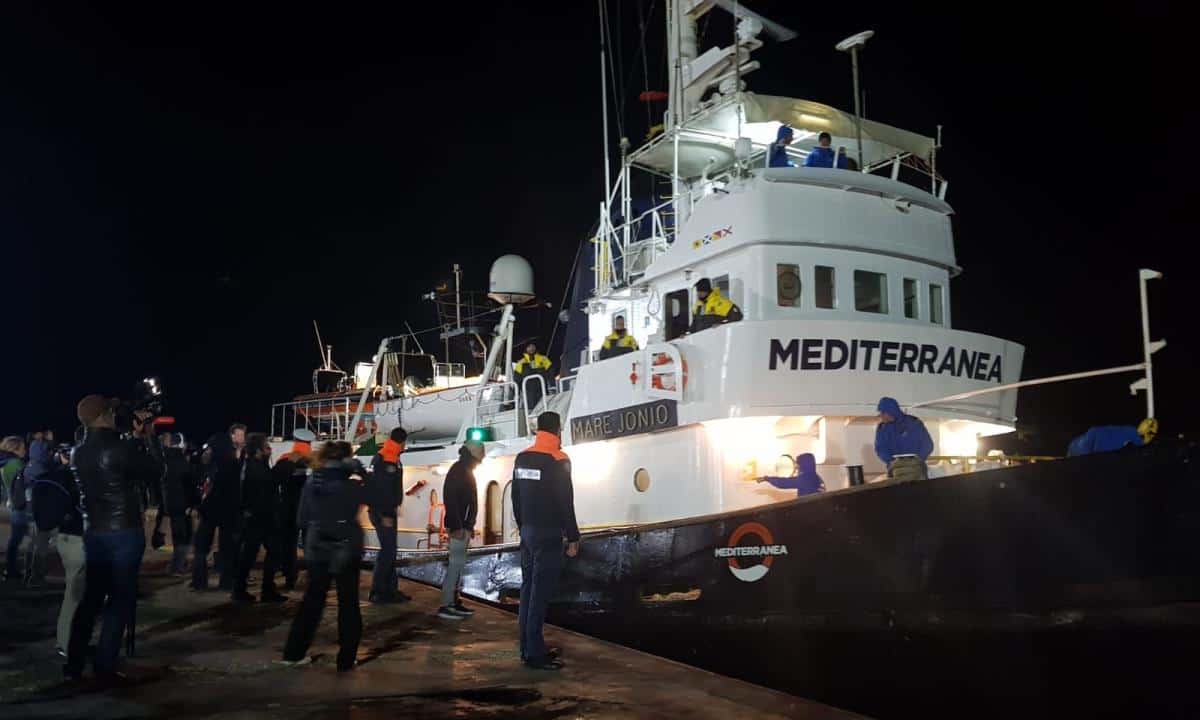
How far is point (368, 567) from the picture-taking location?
46.3ft

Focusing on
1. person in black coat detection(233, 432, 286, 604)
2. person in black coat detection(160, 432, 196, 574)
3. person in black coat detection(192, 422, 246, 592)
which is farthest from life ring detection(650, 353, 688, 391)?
person in black coat detection(160, 432, 196, 574)

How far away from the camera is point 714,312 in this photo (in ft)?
27.7

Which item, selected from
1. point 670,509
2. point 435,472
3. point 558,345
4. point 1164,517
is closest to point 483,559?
point 670,509

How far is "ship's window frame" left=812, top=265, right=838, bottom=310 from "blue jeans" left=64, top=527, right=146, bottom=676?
20.2 ft

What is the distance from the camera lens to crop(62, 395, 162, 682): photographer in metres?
4.95

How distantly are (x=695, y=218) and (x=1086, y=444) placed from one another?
4.20 metres

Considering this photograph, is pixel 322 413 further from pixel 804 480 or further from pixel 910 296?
pixel 804 480

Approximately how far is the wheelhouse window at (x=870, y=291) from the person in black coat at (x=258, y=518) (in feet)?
19.3

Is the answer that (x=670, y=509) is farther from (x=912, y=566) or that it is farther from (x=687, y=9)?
(x=687, y=9)

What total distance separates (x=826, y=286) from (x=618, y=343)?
2.30 meters

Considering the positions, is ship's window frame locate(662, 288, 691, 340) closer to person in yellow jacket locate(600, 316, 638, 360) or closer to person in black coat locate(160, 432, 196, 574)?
person in yellow jacket locate(600, 316, 638, 360)

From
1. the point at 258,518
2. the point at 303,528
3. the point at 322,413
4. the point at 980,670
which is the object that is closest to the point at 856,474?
the point at 980,670

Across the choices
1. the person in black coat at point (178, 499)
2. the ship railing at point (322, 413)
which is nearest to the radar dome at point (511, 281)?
the ship railing at point (322, 413)

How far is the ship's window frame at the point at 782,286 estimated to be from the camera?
875cm
